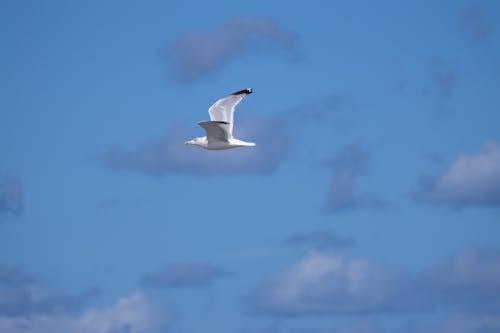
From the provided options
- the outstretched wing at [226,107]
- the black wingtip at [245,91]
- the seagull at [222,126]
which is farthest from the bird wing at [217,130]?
the black wingtip at [245,91]

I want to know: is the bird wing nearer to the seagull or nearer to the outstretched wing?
the seagull

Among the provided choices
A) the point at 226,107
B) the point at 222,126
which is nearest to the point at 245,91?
the point at 226,107

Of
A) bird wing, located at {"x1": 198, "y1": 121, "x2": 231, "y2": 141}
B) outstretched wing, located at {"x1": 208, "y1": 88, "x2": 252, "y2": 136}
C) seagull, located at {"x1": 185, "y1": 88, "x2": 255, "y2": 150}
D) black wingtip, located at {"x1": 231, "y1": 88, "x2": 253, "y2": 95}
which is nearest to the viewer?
bird wing, located at {"x1": 198, "y1": 121, "x2": 231, "y2": 141}

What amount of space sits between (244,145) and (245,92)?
381cm

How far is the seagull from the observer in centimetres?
6325

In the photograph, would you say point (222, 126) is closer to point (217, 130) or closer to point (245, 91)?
point (217, 130)

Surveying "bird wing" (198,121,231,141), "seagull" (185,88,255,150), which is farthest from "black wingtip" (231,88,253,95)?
"bird wing" (198,121,231,141)

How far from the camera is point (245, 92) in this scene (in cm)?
6606

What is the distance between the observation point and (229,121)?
2608 inches

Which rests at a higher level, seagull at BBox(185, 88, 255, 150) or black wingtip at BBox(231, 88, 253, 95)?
black wingtip at BBox(231, 88, 253, 95)

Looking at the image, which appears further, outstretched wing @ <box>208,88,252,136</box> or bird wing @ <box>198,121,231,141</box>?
outstretched wing @ <box>208,88,252,136</box>

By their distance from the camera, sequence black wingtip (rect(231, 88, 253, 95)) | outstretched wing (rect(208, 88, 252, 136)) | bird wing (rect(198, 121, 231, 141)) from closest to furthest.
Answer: bird wing (rect(198, 121, 231, 141)), black wingtip (rect(231, 88, 253, 95)), outstretched wing (rect(208, 88, 252, 136))

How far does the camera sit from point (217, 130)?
208 feet

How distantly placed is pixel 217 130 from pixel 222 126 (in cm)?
60
